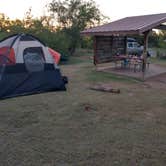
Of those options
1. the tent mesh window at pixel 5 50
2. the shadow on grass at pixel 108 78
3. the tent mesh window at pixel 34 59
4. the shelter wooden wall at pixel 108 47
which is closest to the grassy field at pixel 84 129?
the tent mesh window at pixel 34 59

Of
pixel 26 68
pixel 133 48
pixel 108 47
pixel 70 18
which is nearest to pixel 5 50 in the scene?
pixel 26 68

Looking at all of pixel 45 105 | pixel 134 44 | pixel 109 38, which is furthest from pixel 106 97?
pixel 134 44

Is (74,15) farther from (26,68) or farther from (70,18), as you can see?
(26,68)

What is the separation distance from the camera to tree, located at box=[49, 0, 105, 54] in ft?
58.2

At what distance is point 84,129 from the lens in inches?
169

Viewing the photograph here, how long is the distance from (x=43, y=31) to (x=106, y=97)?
9293 mm

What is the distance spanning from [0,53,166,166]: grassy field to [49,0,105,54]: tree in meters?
11.5

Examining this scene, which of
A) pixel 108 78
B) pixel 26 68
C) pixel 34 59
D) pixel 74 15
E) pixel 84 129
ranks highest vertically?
pixel 74 15

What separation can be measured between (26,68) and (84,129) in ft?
10.5

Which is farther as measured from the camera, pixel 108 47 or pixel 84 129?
pixel 108 47

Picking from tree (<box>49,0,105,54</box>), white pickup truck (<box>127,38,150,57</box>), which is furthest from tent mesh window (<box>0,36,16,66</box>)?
white pickup truck (<box>127,38,150,57</box>)

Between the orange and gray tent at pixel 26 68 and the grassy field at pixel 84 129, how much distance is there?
330 millimetres

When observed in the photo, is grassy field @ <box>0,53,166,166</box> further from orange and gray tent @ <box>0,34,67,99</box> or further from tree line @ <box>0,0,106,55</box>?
tree line @ <box>0,0,106,55</box>

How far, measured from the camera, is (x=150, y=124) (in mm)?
4535
